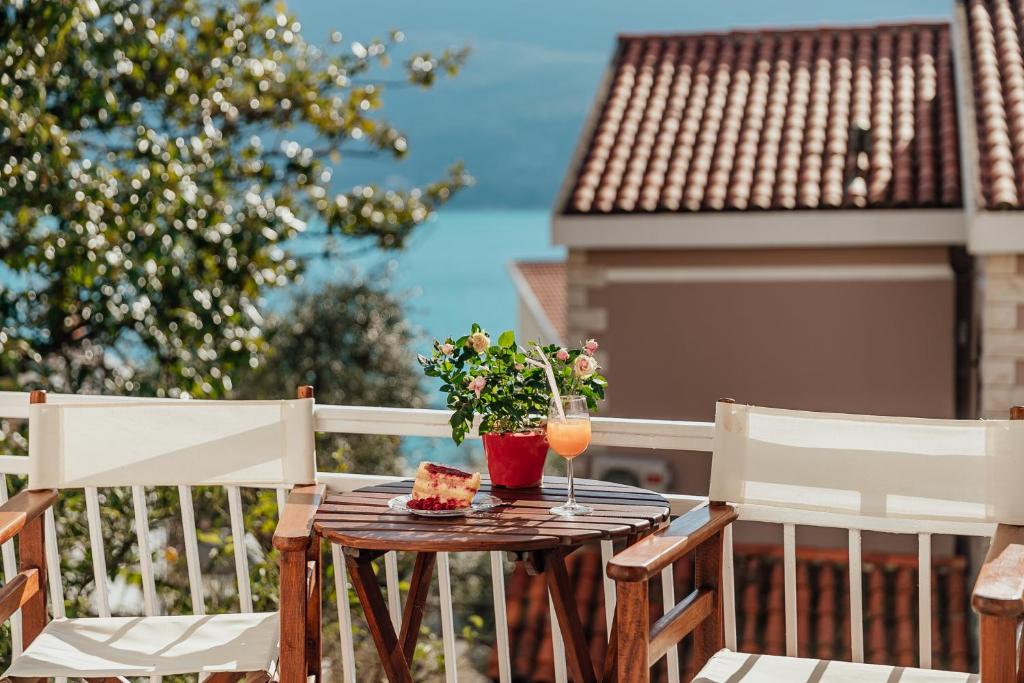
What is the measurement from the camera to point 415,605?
2.47 m

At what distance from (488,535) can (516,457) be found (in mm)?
386

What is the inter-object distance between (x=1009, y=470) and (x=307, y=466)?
1.46m

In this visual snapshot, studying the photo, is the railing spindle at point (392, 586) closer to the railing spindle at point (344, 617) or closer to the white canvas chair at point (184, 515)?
the railing spindle at point (344, 617)

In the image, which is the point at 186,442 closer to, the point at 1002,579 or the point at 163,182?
the point at 1002,579

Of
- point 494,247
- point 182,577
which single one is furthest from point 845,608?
point 494,247

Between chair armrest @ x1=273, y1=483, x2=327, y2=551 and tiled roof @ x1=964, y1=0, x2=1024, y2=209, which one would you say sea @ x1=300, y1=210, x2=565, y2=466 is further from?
chair armrest @ x1=273, y1=483, x2=327, y2=551

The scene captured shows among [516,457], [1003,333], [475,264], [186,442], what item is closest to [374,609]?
[516,457]

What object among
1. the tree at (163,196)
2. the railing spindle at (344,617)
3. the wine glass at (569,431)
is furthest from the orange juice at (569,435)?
the tree at (163,196)

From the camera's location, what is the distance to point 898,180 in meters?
9.24

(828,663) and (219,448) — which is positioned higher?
(219,448)

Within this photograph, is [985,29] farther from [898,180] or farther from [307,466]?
[307,466]

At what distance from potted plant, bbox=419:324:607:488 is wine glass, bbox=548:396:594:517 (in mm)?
91

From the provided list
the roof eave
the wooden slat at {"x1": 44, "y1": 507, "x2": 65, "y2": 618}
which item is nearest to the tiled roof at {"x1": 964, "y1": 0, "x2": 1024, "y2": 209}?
the roof eave

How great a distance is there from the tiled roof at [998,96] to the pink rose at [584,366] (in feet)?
18.7
